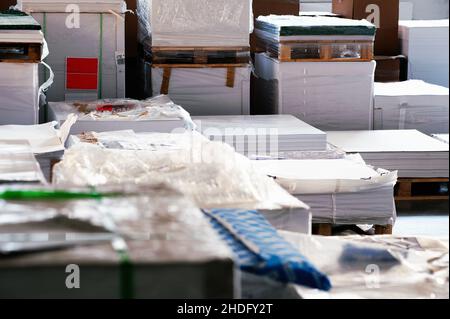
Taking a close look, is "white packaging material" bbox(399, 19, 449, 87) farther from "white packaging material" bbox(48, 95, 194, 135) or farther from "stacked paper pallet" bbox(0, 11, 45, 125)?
"stacked paper pallet" bbox(0, 11, 45, 125)

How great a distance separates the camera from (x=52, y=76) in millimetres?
6965

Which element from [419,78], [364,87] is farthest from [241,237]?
[419,78]

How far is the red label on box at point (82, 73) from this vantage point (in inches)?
291

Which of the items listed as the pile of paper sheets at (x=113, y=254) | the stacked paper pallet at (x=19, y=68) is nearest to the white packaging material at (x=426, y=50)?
the stacked paper pallet at (x=19, y=68)

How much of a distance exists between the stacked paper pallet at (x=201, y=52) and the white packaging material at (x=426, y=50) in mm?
2039

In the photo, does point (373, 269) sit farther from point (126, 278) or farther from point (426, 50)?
point (426, 50)

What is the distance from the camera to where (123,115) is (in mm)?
6586

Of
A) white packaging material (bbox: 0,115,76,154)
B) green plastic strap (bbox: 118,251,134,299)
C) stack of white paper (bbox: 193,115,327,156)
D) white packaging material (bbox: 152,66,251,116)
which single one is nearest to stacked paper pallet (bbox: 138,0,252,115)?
white packaging material (bbox: 152,66,251,116)

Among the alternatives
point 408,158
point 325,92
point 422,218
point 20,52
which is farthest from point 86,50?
point 422,218

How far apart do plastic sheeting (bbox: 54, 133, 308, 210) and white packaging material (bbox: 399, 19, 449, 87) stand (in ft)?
17.3

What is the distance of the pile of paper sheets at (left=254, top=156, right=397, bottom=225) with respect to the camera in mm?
5035

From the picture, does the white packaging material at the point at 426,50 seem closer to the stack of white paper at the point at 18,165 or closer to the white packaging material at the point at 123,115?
the white packaging material at the point at 123,115
